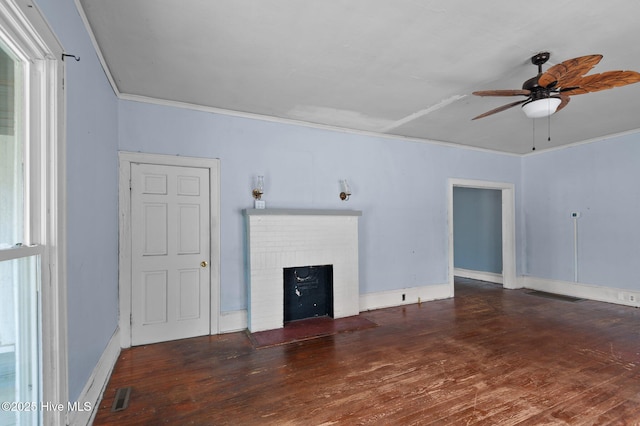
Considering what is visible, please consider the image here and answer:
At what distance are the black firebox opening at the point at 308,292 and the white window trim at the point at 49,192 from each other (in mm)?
2690

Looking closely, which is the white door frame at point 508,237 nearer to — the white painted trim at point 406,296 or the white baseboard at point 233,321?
the white painted trim at point 406,296

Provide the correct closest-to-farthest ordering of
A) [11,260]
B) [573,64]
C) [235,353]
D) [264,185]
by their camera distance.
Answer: [11,260]
[573,64]
[235,353]
[264,185]

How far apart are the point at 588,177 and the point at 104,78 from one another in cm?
695

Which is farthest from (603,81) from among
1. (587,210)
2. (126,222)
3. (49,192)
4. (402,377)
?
(126,222)

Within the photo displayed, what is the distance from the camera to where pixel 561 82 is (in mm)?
2373

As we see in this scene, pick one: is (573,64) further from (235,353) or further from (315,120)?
(235,353)

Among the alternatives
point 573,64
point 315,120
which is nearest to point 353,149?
point 315,120

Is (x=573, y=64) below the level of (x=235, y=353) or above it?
above

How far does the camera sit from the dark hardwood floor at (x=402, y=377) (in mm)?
2203

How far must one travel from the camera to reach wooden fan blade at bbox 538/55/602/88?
2.00 meters

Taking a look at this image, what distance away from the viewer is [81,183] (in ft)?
6.84

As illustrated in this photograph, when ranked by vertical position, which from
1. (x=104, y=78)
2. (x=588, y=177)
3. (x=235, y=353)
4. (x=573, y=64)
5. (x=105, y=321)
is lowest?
(x=235, y=353)

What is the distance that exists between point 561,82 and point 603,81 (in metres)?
0.26

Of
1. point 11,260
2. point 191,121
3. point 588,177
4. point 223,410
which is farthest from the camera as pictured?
point 588,177
